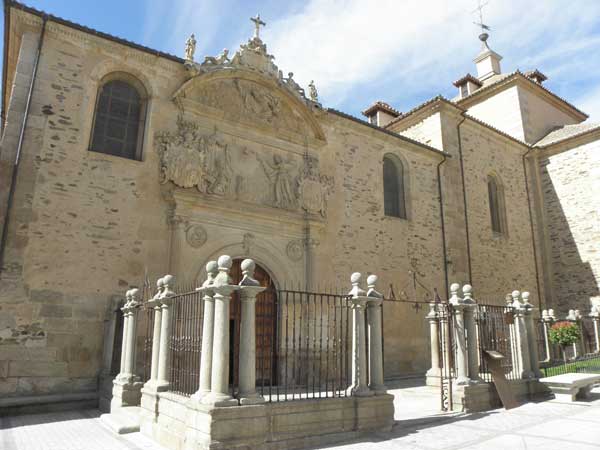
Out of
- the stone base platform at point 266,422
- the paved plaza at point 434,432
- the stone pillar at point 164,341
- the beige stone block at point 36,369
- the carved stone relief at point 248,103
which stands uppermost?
the carved stone relief at point 248,103

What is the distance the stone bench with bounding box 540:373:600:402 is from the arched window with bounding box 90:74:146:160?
31.0ft

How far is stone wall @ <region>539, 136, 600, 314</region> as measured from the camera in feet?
58.7

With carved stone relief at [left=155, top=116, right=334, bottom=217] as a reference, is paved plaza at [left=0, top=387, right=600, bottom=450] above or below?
below

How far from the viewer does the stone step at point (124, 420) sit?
6.41 m

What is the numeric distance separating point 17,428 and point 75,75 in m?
6.59

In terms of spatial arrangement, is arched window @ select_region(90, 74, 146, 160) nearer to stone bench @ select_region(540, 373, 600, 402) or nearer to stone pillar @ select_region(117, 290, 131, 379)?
stone pillar @ select_region(117, 290, 131, 379)

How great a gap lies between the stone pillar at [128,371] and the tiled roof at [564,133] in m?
18.0

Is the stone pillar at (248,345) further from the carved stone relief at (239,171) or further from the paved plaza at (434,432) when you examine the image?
the carved stone relief at (239,171)

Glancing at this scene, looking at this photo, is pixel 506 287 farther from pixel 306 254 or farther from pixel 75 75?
pixel 75 75

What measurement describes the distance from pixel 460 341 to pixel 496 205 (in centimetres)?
1155

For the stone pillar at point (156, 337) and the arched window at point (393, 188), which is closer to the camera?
the stone pillar at point (156, 337)

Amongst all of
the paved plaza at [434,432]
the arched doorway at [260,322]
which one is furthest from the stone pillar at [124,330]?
the arched doorway at [260,322]

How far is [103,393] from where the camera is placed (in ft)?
26.2

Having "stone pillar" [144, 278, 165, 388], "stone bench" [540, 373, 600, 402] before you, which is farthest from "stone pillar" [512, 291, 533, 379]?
"stone pillar" [144, 278, 165, 388]
